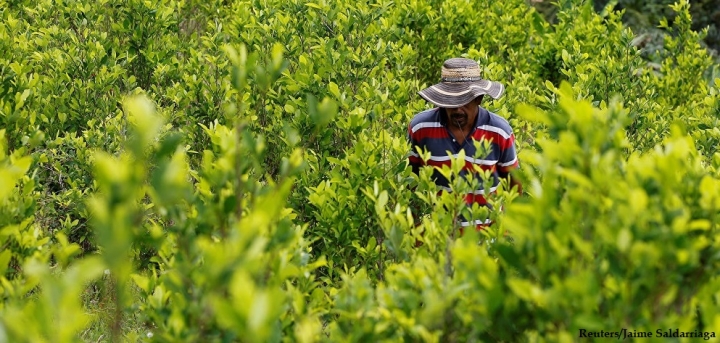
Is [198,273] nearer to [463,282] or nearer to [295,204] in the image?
[463,282]

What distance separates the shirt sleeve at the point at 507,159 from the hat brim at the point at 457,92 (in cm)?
28

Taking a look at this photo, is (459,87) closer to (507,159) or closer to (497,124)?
(497,124)

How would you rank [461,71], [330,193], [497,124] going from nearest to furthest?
[330,193] → [497,124] → [461,71]

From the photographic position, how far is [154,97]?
17.8 ft

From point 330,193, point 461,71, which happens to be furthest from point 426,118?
point 330,193

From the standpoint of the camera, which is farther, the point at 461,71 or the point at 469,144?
the point at 461,71

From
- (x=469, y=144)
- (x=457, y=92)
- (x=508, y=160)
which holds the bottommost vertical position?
(x=508, y=160)

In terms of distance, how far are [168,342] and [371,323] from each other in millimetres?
566

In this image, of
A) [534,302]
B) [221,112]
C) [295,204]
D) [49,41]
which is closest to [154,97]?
[221,112]

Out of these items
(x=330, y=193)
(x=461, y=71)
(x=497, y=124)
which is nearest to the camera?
(x=330, y=193)

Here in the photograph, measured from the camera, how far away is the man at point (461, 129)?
3.84m

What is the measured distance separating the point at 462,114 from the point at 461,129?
0.26 ft

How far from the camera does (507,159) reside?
153 inches

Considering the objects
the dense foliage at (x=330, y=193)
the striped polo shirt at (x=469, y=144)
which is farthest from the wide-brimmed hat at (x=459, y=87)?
the dense foliage at (x=330, y=193)
